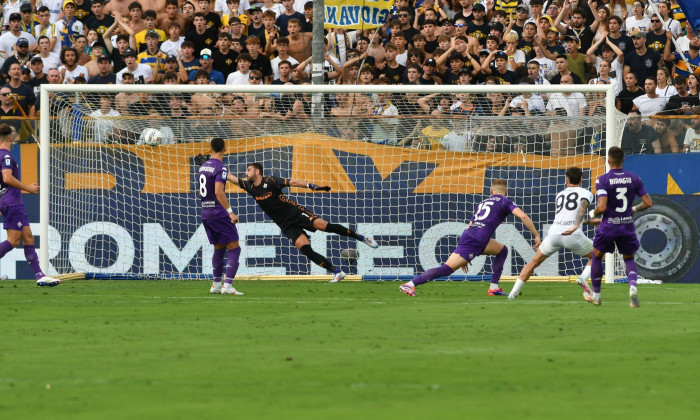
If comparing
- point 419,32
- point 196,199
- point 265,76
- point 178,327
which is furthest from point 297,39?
point 178,327

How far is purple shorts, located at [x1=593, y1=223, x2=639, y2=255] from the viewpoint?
1316 cm

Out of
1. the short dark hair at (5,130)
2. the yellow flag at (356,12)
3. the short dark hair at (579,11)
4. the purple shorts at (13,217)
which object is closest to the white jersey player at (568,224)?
the yellow flag at (356,12)

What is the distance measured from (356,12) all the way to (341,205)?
3.38 metres

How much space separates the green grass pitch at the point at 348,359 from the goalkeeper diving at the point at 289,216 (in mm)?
3588

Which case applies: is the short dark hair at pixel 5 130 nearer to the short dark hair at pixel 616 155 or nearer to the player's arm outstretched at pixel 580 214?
the player's arm outstretched at pixel 580 214

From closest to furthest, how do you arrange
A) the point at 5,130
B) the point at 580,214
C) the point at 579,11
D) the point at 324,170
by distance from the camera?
the point at 580,214
the point at 5,130
the point at 324,170
the point at 579,11

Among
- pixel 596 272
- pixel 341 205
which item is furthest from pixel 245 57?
pixel 596 272

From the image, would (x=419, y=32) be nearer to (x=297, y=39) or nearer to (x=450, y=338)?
(x=297, y=39)

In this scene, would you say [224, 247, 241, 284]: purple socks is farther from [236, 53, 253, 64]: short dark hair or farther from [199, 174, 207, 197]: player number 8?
[236, 53, 253, 64]: short dark hair

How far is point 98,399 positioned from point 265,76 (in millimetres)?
15046

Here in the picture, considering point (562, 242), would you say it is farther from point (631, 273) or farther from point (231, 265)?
point (231, 265)

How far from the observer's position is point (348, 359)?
340 inches

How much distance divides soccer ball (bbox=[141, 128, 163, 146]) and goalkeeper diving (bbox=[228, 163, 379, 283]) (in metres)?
2.32

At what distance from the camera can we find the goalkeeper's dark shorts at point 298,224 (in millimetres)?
18094
